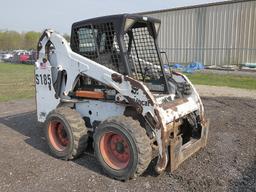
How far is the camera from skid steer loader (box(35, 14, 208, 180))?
4297mm

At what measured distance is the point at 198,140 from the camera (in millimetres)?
5176

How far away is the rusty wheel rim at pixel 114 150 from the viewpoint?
4529 millimetres

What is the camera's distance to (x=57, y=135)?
5.49 meters

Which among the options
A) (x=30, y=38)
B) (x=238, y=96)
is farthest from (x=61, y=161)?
(x=30, y=38)

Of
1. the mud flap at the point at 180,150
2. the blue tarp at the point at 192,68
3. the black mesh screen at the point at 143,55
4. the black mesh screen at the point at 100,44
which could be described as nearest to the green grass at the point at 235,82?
the blue tarp at the point at 192,68

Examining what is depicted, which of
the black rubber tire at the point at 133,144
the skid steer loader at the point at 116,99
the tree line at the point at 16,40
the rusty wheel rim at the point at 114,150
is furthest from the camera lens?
the tree line at the point at 16,40

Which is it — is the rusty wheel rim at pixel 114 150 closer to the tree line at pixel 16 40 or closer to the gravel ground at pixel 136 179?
the gravel ground at pixel 136 179

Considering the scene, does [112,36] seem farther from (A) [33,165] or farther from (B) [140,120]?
(A) [33,165]

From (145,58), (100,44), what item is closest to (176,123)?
(145,58)

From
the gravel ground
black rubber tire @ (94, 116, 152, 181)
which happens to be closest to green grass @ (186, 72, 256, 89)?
the gravel ground

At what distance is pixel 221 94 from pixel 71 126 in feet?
26.1

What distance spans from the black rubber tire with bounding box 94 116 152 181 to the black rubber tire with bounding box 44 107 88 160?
700 millimetres

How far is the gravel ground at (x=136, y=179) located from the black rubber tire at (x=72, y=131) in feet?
0.50

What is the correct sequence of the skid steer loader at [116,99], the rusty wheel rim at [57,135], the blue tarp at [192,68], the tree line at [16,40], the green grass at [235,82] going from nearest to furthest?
the skid steer loader at [116,99] < the rusty wheel rim at [57,135] < the green grass at [235,82] < the blue tarp at [192,68] < the tree line at [16,40]
